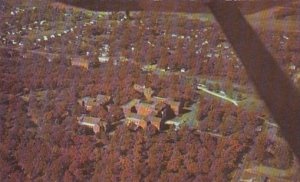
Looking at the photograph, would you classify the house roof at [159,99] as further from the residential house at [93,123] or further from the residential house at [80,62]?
the residential house at [80,62]

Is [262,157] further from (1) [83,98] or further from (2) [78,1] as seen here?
(2) [78,1]

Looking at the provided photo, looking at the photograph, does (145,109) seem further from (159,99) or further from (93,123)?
(93,123)

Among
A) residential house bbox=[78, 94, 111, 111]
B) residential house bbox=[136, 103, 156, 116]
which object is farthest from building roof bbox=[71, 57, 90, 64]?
residential house bbox=[136, 103, 156, 116]

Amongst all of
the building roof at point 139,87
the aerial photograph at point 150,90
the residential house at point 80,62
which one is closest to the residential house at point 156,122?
the aerial photograph at point 150,90

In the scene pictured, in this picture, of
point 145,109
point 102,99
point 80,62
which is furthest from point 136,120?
point 80,62

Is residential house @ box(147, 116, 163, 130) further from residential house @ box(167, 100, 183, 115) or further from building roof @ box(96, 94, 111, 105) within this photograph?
building roof @ box(96, 94, 111, 105)

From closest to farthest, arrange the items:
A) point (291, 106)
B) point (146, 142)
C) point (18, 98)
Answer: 1. point (291, 106)
2. point (146, 142)
3. point (18, 98)

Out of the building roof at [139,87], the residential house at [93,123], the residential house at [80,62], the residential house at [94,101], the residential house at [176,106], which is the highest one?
the residential house at [80,62]

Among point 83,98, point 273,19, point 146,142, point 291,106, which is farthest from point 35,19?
point 291,106
